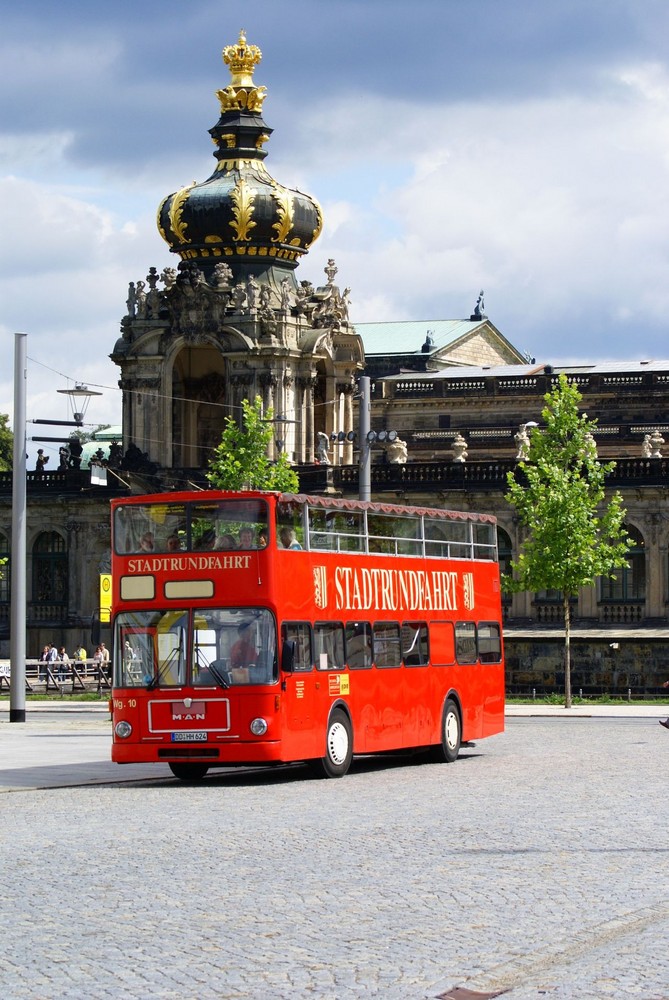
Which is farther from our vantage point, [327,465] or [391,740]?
[327,465]

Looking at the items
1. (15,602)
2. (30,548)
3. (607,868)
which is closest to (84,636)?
(30,548)

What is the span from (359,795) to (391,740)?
500cm

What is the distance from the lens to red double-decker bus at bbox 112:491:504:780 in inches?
1016

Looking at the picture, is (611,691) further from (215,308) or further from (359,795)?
(359,795)

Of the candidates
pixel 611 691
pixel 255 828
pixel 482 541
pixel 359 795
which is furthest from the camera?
pixel 611 691

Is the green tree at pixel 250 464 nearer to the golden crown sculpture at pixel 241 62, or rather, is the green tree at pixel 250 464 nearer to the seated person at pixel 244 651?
the golden crown sculpture at pixel 241 62

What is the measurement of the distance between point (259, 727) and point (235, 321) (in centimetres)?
5077

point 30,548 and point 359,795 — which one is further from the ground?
point 30,548

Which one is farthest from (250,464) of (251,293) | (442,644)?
(442,644)

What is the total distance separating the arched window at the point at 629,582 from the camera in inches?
2611

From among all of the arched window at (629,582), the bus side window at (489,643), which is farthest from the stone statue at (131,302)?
the bus side window at (489,643)

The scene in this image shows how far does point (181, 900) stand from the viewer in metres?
14.3

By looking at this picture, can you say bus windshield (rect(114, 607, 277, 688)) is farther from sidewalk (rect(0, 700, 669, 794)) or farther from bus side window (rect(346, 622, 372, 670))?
bus side window (rect(346, 622, 372, 670))

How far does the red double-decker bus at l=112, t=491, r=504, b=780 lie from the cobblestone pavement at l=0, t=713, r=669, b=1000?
31.5 inches
